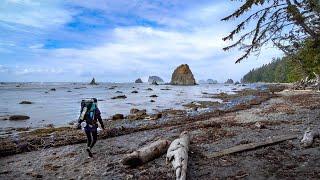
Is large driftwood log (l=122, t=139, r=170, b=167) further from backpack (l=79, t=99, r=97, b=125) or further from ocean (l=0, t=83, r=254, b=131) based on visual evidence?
ocean (l=0, t=83, r=254, b=131)

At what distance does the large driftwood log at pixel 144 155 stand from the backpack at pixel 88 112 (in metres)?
2.42

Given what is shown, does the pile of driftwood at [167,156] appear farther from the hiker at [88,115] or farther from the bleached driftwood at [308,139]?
the bleached driftwood at [308,139]

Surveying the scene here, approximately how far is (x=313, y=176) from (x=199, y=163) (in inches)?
143

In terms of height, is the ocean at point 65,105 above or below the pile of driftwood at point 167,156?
below

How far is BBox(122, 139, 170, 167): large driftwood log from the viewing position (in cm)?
1192

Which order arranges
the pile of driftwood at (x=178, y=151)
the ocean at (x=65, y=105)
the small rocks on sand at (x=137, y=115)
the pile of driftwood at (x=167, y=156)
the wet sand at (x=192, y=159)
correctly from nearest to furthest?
the pile of driftwood at (x=167, y=156), the wet sand at (x=192, y=159), the pile of driftwood at (x=178, y=151), the small rocks on sand at (x=137, y=115), the ocean at (x=65, y=105)

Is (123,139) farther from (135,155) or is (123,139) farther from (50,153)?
(135,155)

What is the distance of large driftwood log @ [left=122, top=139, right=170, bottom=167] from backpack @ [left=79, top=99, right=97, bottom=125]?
7.93 feet

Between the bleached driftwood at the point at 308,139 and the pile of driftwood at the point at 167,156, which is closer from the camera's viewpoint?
the pile of driftwood at the point at 167,156

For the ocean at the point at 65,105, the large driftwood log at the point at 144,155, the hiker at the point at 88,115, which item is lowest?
the ocean at the point at 65,105

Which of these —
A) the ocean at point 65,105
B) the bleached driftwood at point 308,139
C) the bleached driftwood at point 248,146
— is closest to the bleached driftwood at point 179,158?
the bleached driftwood at point 248,146

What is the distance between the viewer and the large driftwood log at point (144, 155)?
469 inches

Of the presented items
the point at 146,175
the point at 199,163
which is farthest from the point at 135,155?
the point at 199,163

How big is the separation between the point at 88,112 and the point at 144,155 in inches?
116
